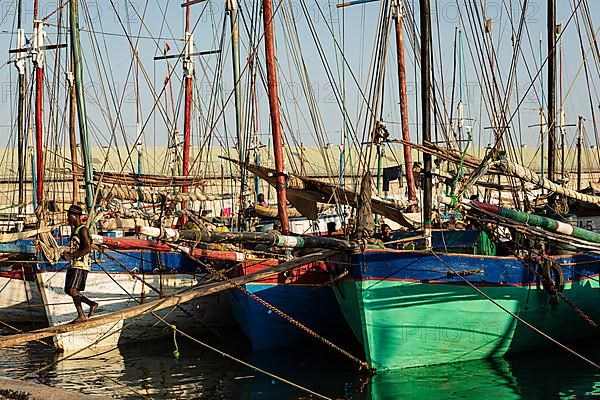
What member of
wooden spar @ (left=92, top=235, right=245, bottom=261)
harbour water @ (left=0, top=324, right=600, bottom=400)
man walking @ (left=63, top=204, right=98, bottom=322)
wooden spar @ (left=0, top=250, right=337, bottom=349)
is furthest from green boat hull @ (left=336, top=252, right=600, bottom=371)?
man walking @ (left=63, top=204, right=98, bottom=322)

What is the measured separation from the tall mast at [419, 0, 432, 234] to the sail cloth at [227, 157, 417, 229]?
272 centimetres

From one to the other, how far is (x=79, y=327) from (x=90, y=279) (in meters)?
7.82

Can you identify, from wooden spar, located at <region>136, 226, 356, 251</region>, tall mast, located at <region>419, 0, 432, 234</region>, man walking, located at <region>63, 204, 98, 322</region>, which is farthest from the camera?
tall mast, located at <region>419, 0, 432, 234</region>

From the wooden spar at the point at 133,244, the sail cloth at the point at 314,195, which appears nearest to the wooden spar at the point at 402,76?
the sail cloth at the point at 314,195

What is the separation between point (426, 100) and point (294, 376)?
18.8ft

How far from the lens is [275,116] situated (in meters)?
19.5

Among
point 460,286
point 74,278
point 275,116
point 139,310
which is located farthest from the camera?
point 275,116

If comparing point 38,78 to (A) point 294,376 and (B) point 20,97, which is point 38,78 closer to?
(B) point 20,97

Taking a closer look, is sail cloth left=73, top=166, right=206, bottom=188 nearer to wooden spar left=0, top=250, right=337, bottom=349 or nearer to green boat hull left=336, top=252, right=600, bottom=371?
green boat hull left=336, top=252, right=600, bottom=371

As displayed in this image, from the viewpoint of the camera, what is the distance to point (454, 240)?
63.5 feet

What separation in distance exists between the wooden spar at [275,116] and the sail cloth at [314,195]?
416 millimetres

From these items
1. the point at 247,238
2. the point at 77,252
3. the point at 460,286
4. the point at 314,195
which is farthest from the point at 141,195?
the point at 460,286

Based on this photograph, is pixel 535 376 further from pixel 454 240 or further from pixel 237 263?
pixel 237 263

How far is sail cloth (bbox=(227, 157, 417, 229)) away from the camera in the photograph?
1934 cm
